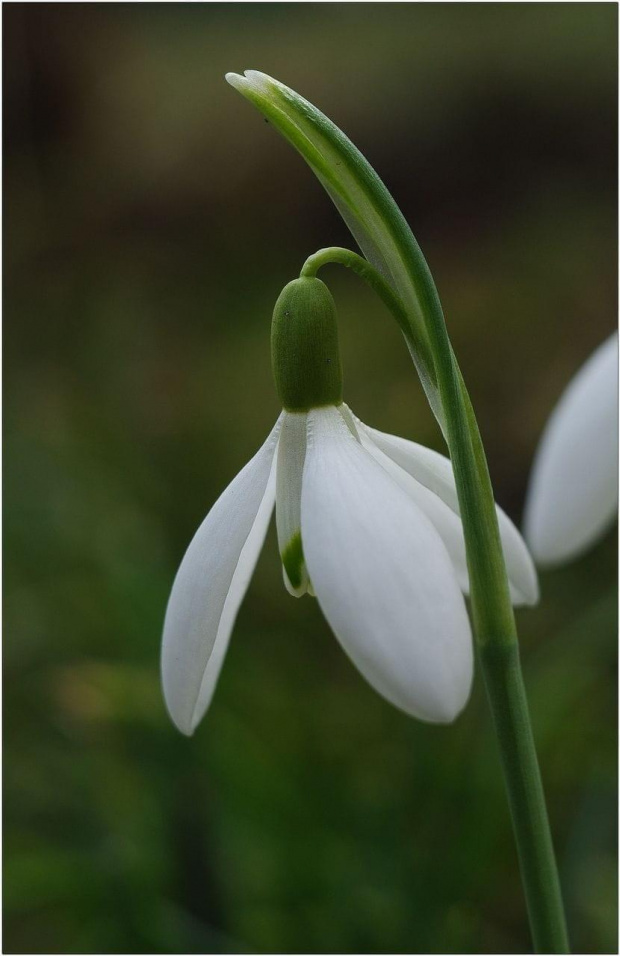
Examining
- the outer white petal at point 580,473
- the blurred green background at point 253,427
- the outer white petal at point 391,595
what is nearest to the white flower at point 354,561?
the outer white petal at point 391,595

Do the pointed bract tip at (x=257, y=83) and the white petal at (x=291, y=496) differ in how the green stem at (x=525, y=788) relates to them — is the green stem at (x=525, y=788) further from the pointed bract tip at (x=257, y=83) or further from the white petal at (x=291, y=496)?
the pointed bract tip at (x=257, y=83)

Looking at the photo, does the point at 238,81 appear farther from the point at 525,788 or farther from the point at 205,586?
the point at 525,788

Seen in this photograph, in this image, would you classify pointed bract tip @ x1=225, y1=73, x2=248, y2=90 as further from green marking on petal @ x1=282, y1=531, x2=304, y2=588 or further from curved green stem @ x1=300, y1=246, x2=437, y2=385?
green marking on petal @ x1=282, y1=531, x2=304, y2=588

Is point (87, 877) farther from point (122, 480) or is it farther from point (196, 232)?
point (196, 232)

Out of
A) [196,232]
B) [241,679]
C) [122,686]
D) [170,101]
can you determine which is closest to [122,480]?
[241,679]

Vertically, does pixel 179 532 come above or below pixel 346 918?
above

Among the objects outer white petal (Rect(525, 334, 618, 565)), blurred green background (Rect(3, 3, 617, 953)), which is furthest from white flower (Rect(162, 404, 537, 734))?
blurred green background (Rect(3, 3, 617, 953))
